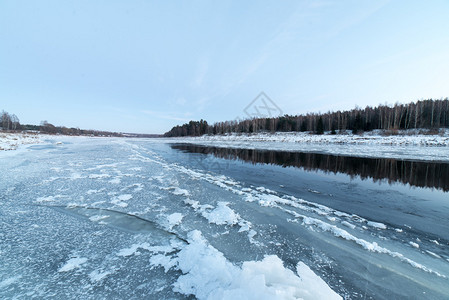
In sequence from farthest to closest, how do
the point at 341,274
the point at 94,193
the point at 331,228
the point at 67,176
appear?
the point at 67,176 → the point at 94,193 → the point at 331,228 → the point at 341,274

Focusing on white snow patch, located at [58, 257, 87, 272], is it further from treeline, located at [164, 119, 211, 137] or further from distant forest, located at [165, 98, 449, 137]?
treeline, located at [164, 119, 211, 137]

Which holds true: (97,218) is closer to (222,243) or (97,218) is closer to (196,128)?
(222,243)

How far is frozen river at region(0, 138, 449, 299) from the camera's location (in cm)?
186

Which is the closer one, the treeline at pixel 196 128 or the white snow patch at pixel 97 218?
the white snow patch at pixel 97 218

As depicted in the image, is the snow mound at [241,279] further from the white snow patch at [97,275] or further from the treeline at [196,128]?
the treeline at [196,128]

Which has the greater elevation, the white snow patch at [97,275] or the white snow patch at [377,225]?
the white snow patch at [377,225]

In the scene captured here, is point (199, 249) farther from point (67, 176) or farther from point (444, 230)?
point (67, 176)

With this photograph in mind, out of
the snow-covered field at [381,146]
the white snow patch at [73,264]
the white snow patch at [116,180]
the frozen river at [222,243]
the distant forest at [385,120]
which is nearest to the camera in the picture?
the frozen river at [222,243]

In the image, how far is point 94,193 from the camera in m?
4.93

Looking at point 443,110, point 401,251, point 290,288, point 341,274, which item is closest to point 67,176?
point 290,288

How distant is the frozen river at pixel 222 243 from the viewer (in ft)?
6.11

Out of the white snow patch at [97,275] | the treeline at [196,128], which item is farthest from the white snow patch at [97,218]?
the treeline at [196,128]

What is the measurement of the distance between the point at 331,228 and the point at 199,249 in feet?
8.33

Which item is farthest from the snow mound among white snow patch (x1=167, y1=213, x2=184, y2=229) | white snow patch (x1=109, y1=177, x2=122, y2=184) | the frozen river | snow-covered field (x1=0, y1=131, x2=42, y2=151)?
snow-covered field (x1=0, y1=131, x2=42, y2=151)
